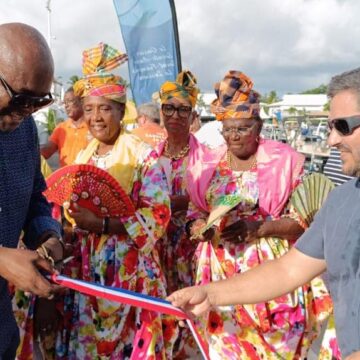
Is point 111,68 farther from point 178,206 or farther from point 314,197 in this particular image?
point 314,197

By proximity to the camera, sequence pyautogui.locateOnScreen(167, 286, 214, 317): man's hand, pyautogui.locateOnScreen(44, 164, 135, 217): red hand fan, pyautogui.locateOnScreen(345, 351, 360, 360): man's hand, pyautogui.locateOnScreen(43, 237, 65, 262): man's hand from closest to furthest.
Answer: pyautogui.locateOnScreen(345, 351, 360, 360): man's hand
pyautogui.locateOnScreen(43, 237, 65, 262): man's hand
pyautogui.locateOnScreen(167, 286, 214, 317): man's hand
pyautogui.locateOnScreen(44, 164, 135, 217): red hand fan

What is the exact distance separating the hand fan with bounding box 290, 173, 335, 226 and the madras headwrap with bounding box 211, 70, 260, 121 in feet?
2.18

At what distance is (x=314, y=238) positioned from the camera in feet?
7.46

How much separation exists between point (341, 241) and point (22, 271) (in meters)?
1.16

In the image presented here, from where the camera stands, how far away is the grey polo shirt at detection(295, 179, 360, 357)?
2002mm

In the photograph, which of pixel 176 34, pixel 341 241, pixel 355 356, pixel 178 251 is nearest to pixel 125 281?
pixel 178 251

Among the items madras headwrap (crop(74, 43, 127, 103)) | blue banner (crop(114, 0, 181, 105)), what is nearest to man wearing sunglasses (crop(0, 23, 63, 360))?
madras headwrap (crop(74, 43, 127, 103))

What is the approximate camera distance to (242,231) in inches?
139

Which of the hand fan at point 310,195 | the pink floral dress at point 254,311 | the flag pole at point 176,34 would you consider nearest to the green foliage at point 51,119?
the flag pole at point 176,34

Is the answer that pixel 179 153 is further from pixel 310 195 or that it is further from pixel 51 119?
pixel 51 119

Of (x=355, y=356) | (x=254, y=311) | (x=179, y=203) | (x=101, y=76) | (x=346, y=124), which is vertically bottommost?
(x=254, y=311)

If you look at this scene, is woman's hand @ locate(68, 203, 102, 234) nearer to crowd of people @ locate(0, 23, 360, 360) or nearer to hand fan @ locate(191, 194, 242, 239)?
crowd of people @ locate(0, 23, 360, 360)

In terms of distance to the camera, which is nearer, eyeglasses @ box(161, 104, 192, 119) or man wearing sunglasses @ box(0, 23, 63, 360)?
man wearing sunglasses @ box(0, 23, 63, 360)

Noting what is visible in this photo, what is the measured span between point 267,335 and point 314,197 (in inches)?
38.0
